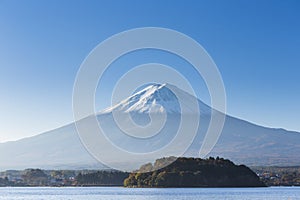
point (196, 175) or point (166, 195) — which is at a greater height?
point (196, 175)

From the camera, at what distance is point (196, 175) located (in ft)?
133

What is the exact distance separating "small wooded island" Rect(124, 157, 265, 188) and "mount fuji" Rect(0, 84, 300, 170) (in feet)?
124

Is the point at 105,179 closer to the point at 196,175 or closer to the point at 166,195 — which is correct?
the point at 196,175

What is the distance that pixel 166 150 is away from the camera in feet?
284

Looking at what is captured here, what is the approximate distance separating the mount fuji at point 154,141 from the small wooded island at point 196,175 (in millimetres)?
37648

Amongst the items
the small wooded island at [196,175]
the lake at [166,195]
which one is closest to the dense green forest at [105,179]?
the small wooded island at [196,175]

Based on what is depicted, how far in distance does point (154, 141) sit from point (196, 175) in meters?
54.2

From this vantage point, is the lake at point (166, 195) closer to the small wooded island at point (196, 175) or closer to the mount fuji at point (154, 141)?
the small wooded island at point (196, 175)

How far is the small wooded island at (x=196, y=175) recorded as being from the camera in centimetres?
4016

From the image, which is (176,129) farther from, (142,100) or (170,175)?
(170,175)

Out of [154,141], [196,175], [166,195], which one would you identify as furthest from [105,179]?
[154,141]

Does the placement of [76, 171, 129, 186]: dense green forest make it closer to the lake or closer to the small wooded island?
the small wooded island

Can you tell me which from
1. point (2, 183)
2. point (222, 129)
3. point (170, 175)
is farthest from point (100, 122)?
point (170, 175)

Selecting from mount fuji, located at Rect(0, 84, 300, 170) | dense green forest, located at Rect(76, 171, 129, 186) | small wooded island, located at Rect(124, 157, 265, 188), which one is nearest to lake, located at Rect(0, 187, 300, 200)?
small wooded island, located at Rect(124, 157, 265, 188)
